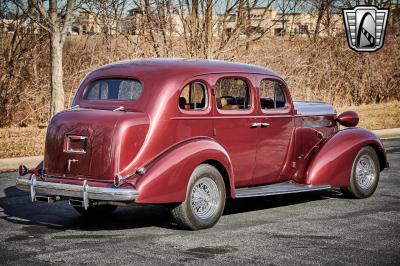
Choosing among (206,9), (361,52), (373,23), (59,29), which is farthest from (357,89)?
(59,29)

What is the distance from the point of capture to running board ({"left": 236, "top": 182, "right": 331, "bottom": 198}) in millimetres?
8320

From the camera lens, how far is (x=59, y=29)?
17297 millimetres

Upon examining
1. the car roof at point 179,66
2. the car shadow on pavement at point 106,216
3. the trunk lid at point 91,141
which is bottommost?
the car shadow on pavement at point 106,216

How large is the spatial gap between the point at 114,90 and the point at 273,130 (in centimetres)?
205

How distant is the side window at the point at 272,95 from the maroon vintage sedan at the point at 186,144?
0.05ft

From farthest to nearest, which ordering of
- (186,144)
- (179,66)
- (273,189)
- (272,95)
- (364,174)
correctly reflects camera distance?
(364,174) → (272,95) → (273,189) → (179,66) → (186,144)

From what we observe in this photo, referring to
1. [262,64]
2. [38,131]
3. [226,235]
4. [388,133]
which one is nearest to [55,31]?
[38,131]

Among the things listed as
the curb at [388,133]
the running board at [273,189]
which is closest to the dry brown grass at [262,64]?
the curb at [388,133]

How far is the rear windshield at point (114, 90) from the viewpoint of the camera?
805cm

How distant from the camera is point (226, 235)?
7.42m

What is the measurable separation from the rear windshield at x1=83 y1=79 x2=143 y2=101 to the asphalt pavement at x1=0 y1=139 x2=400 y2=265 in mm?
1461

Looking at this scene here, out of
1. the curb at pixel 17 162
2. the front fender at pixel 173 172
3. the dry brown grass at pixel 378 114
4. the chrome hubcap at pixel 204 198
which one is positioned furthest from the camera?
the dry brown grass at pixel 378 114

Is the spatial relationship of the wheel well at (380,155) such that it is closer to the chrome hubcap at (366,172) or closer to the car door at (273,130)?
the chrome hubcap at (366,172)

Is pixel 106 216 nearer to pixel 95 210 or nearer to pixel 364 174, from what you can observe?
pixel 95 210
